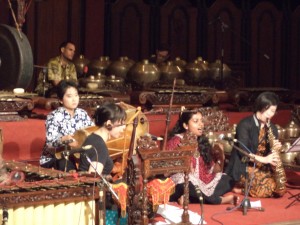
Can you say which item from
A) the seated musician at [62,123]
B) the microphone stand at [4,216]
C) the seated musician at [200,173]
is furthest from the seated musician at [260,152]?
the microphone stand at [4,216]

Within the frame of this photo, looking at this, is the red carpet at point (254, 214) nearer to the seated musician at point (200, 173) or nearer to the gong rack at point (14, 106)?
the seated musician at point (200, 173)

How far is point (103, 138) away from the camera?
5.66 m

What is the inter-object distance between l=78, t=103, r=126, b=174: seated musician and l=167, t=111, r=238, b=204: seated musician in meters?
0.99

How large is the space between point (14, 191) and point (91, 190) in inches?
19.7

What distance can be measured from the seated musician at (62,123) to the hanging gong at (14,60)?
751 millimetres

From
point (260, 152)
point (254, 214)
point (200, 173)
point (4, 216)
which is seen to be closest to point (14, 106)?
point (200, 173)

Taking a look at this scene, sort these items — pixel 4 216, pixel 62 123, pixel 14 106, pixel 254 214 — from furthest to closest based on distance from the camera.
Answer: pixel 14 106 → pixel 62 123 → pixel 254 214 → pixel 4 216

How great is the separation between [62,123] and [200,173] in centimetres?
125

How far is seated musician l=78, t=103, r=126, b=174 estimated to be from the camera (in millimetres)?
5500

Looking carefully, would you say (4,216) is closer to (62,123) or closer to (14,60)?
(62,123)

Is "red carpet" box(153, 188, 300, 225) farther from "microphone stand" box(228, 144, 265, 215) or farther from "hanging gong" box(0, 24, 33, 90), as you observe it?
"hanging gong" box(0, 24, 33, 90)

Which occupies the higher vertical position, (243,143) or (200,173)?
(243,143)

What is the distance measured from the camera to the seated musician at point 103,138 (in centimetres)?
550

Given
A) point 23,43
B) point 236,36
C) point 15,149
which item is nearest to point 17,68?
point 23,43
